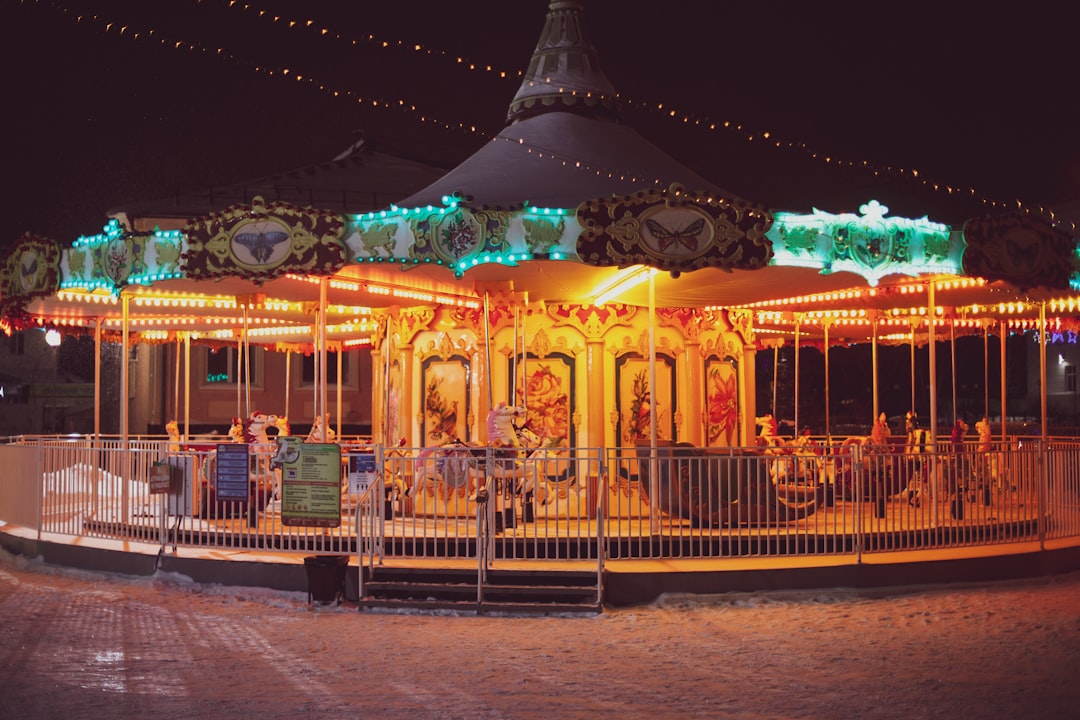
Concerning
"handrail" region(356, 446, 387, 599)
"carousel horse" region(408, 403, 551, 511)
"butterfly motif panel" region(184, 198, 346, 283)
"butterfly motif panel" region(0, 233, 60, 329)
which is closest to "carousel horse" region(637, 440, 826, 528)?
"carousel horse" region(408, 403, 551, 511)

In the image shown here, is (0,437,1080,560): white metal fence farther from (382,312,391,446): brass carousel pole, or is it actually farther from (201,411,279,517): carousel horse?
(382,312,391,446): brass carousel pole

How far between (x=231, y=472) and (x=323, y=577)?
6.07ft

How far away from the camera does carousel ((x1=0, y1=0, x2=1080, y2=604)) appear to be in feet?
36.4

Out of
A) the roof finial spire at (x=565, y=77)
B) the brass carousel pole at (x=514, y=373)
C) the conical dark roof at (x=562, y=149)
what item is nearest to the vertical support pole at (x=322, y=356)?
the conical dark roof at (x=562, y=149)

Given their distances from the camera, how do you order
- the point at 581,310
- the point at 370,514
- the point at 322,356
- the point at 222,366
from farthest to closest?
the point at 222,366, the point at 581,310, the point at 322,356, the point at 370,514

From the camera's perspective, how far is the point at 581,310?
14.9 m

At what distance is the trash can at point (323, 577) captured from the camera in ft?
32.9

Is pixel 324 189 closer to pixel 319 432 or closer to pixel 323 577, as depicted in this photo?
pixel 319 432

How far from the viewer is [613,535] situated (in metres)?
11.1

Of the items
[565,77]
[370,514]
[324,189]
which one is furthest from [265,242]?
[324,189]

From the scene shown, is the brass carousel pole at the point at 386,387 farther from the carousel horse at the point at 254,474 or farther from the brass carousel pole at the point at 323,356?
the carousel horse at the point at 254,474

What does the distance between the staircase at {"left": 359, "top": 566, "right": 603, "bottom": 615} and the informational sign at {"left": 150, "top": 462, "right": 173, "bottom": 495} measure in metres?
2.50

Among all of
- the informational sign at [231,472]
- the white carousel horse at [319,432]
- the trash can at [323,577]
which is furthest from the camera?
the white carousel horse at [319,432]

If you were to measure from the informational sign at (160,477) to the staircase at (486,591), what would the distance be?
2500mm
